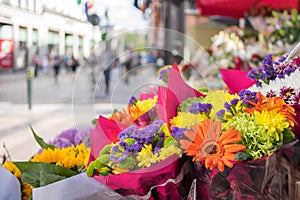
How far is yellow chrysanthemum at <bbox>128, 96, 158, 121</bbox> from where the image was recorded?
972 millimetres

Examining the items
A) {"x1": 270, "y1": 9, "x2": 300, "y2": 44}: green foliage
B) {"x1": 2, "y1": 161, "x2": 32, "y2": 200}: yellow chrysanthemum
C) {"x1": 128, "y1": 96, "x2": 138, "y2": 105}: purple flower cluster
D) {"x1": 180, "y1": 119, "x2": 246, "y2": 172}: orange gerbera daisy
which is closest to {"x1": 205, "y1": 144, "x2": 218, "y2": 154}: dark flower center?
{"x1": 180, "y1": 119, "x2": 246, "y2": 172}: orange gerbera daisy

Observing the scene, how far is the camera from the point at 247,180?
0.76 meters

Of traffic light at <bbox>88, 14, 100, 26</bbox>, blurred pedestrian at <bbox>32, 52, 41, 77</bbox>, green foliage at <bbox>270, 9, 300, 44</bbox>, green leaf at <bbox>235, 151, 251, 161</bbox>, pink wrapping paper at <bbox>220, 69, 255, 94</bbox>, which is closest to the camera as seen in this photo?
green leaf at <bbox>235, 151, 251, 161</bbox>

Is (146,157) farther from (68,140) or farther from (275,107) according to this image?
(68,140)

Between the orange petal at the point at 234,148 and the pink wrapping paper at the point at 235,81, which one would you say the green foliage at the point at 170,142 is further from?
the pink wrapping paper at the point at 235,81

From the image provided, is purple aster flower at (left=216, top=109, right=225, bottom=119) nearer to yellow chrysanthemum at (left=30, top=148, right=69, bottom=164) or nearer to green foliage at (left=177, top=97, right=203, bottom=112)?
green foliage at (left=177, top=97, right=203, bottom=112)

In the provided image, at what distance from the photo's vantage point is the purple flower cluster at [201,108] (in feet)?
2.61

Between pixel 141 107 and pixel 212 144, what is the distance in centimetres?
28

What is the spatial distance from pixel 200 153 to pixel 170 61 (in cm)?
52

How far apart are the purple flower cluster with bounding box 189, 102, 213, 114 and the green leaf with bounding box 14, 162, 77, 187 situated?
0.28 metres

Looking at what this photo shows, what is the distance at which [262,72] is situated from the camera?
3.06 ft

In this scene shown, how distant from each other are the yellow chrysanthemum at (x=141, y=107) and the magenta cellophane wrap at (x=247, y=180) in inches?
9.0

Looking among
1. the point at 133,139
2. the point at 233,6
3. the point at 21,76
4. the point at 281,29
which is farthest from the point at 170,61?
the point at 21,76

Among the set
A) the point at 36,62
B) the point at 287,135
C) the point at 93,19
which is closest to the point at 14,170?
the point at 287,135
